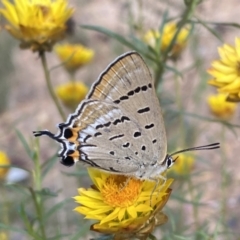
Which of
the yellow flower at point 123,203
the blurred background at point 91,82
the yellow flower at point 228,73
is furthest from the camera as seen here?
the blurred background at point 91,82

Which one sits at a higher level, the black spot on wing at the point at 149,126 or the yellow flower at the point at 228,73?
the yellow flower at the point at 228,73

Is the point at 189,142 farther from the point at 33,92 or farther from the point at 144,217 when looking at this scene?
the point at 33,92

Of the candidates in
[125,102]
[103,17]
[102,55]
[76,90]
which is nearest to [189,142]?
[76,90]

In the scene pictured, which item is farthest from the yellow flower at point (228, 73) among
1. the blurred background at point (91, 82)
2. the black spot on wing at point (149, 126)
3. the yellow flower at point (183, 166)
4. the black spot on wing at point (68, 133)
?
the blurred background at point (91, 82)

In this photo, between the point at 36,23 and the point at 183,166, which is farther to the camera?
the point at 183,166

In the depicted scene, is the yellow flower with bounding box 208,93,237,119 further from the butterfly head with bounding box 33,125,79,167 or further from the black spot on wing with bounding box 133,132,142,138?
the butterfly head with bounding box 33,125,79,167

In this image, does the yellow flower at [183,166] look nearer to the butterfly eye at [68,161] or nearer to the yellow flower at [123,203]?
the yellow flower at [123,203]

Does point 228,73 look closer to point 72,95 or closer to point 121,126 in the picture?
point 121,126

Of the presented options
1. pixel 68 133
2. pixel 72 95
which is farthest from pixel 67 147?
pixel 72 95
